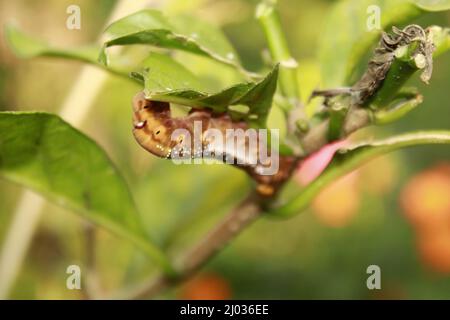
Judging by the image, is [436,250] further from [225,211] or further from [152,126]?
[152,126]

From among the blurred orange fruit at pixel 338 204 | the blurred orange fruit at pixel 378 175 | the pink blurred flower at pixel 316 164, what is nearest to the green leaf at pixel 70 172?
the pink blurred flower at pixel 316 164

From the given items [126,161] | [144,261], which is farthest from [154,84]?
[126,161]

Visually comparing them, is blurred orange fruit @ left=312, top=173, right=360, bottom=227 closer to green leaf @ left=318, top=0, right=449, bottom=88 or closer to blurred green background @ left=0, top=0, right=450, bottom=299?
blurred green background @ left=0, top=0, right=450, bottom=299

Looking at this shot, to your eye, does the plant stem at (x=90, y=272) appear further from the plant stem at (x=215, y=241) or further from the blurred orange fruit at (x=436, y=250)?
the blurred orange fruit at (x=436, y=250)

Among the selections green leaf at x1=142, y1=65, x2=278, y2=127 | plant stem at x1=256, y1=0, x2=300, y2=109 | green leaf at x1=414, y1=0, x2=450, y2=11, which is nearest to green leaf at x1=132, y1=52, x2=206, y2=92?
green leaf at x1=142, y1=65, x2=278, y2=127

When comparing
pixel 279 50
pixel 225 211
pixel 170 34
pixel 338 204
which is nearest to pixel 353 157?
pixel 279 50

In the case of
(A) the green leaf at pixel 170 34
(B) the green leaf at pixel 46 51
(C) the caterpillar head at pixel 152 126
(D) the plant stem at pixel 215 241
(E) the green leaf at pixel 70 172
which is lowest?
(D) the plant stem at pixel 215 241
